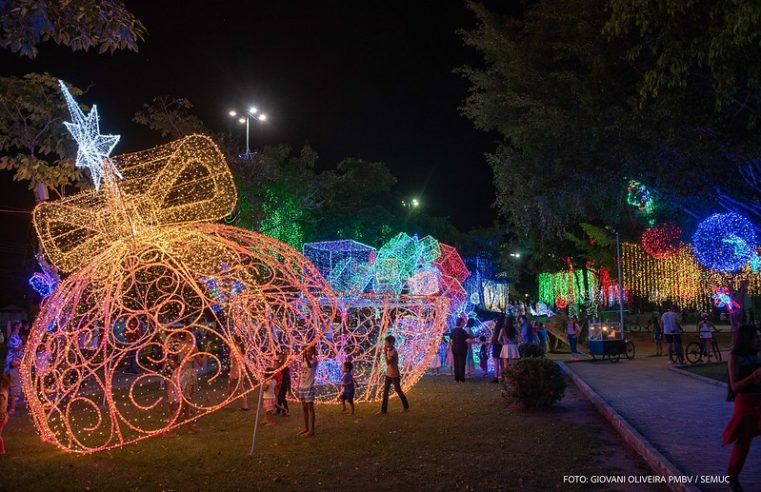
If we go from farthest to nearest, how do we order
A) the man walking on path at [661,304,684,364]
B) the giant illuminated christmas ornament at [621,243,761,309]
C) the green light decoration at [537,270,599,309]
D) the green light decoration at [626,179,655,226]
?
1. the green light decoration at [537,270,599,309]
2. the giant illuminated christmas ornament at [621,243,761,309]
3. the man walking on path at [661,304,684,364]
4. the green light decoration at [626,179,655,226]

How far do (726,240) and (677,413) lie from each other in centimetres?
→ 522

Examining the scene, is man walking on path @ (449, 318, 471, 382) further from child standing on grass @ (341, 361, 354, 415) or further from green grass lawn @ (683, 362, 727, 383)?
green grass lawn @ (683, 362, 727, 383)

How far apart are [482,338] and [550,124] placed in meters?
8.86

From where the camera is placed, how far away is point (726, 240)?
1336 cm

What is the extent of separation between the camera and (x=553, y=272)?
46656mm

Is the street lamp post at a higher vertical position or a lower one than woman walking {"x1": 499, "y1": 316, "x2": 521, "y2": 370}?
higher

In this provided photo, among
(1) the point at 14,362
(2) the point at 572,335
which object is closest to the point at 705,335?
(2) the point at 572,335

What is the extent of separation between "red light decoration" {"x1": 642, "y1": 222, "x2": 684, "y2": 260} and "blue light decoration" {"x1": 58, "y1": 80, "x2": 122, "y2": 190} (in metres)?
15.2

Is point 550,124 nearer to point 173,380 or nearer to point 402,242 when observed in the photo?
point 402,242

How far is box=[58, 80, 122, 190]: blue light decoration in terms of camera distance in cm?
806

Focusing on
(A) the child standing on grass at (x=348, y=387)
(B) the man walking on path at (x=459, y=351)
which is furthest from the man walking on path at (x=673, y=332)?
(A) the child standing on grass at (x=348, y=387)

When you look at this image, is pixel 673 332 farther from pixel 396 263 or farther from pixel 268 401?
pixel 268 401

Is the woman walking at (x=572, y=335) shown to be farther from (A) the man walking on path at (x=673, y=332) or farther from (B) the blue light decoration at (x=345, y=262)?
(B) the blue light decoration at (x=345, y=262)

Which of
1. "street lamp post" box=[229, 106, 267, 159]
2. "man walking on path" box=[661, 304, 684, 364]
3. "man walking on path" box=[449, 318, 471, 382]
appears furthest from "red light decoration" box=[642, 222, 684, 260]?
"street lamp post" box=[229, 106, 267, 159]
